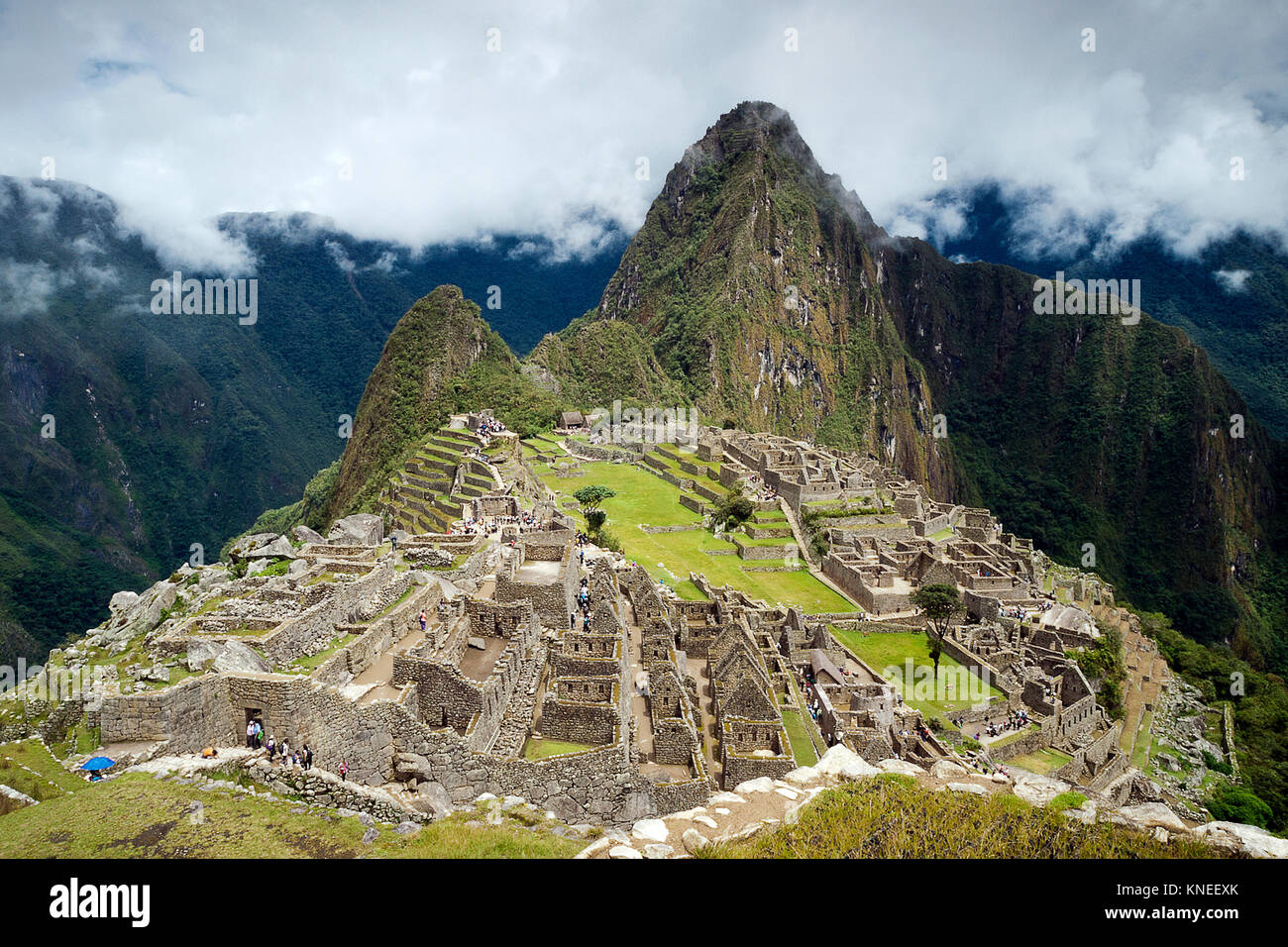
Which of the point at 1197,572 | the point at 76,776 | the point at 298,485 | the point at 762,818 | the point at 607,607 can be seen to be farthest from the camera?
the point at 1197,572

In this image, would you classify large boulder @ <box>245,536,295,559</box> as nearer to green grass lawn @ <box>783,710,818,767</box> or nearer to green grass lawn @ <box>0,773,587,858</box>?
green grass lawn @ <box>0,773,587,858</box>

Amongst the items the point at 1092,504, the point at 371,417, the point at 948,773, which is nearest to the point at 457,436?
the point at 371,417

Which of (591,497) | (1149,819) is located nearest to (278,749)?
(1149,819)

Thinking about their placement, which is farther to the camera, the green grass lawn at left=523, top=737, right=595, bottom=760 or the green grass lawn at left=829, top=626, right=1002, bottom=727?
the green grass lawn at left=829, top=626, right=1002, bottom=727

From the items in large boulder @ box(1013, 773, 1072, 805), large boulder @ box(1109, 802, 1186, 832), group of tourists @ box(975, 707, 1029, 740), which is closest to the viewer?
large boulder @ box(1109, 802, 1186, 832)

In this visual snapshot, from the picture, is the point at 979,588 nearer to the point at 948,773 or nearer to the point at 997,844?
the point at 948,773

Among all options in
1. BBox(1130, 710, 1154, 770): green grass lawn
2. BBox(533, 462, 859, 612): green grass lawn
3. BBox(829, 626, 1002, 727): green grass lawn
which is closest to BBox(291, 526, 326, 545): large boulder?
BBox(533, 462, 859, 612): green grass lawn
